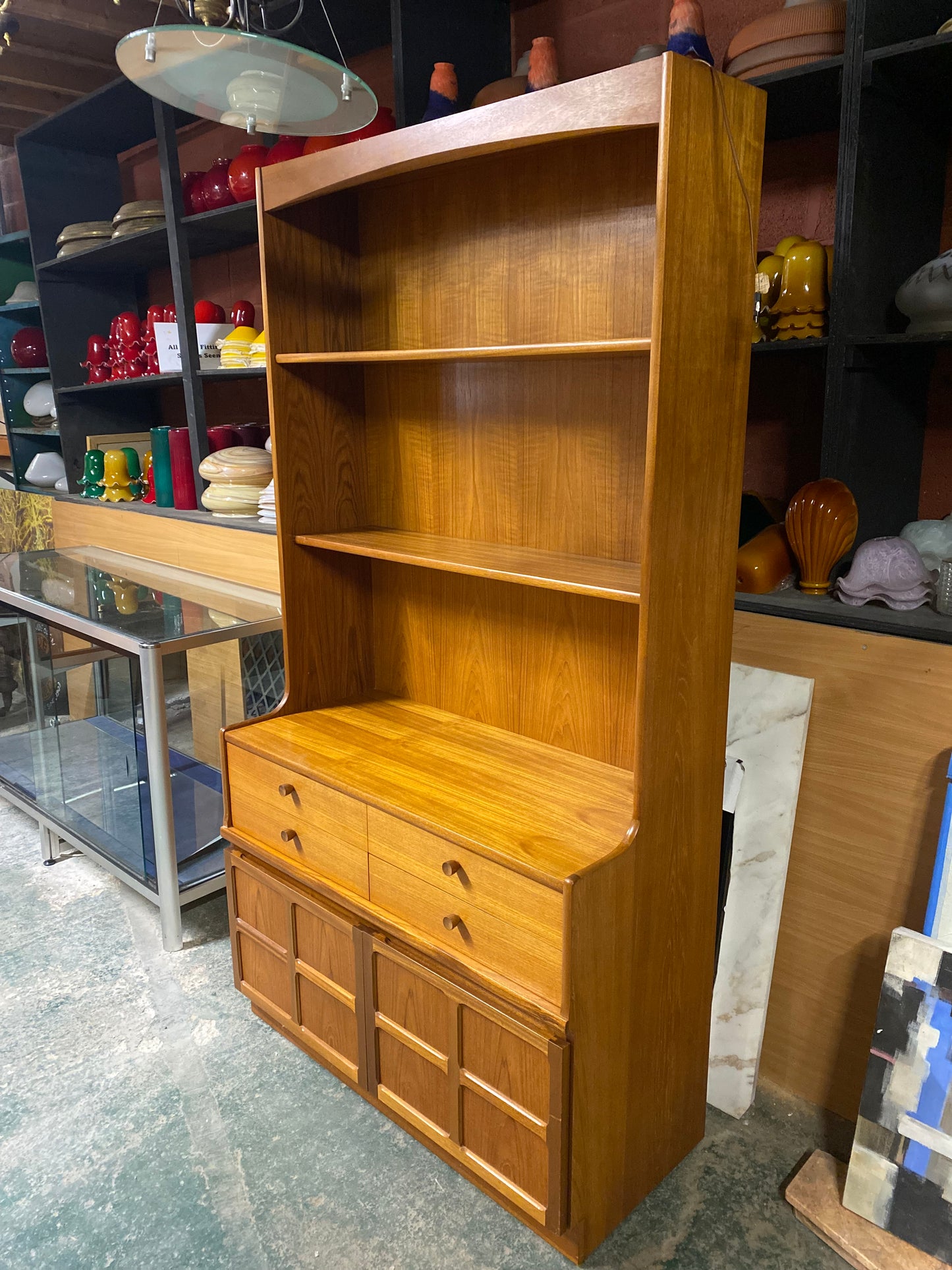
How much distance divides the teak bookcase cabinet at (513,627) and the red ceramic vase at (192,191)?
46.6 inches

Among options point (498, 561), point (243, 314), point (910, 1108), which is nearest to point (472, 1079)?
point (910, 1108)

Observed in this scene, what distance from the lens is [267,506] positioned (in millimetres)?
2742

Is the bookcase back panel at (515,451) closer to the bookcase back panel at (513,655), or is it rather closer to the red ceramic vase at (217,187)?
the bookcase back panel at (513,655)

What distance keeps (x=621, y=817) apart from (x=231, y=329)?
2.19m

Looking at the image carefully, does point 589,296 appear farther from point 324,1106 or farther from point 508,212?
point 324,1106

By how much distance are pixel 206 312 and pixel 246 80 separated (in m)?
1.75

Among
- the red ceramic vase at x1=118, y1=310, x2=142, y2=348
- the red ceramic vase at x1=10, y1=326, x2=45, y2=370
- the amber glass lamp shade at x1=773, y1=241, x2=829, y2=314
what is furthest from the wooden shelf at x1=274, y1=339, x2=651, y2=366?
the red ceramic vase at x1=10, y1=326, x2=45, y2=370

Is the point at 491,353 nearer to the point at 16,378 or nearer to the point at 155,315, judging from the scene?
the point at 155,315

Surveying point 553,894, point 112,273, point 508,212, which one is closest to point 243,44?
point 508,212

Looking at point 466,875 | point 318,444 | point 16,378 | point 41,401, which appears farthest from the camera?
point 16,378

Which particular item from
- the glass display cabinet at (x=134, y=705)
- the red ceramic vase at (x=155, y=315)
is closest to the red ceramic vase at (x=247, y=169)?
the red ceramic vase at (x=155, y=315)

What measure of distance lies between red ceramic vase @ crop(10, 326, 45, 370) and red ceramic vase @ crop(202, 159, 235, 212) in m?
1.61

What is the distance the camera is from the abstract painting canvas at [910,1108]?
150cm

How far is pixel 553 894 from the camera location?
137 centimetres
